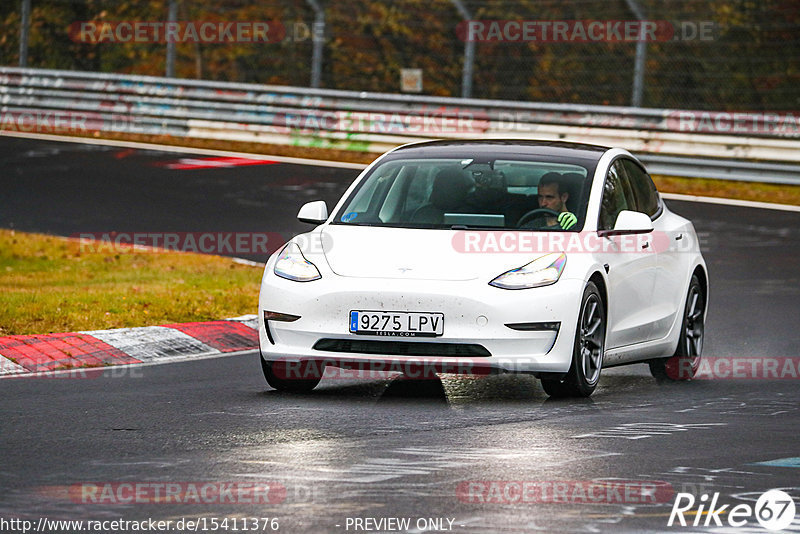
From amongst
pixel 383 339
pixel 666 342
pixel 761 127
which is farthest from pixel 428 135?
pixel 383 339

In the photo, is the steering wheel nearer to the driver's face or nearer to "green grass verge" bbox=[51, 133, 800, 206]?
the driver's face

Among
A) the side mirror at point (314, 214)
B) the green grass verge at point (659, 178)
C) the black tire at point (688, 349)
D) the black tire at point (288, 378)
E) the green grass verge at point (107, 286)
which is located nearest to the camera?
the black tire at point (288, 378)

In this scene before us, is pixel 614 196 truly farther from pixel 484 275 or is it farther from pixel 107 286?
pixel 107 286

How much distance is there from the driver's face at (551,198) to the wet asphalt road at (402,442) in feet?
3.64

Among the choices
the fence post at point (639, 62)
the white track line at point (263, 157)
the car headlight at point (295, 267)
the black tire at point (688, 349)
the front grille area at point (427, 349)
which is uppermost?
the fence post at point (639, 62)

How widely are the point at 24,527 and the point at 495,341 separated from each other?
3.68 meters

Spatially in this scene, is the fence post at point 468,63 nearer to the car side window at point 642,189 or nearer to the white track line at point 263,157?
the white track line at point 263,157

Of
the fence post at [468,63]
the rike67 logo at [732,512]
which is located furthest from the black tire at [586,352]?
the fence post at [468,63]

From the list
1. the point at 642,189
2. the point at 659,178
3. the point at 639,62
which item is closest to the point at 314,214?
the point at 642,189

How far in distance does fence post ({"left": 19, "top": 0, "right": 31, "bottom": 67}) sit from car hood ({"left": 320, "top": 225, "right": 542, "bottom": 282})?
1955 centimetres

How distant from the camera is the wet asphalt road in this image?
20.0 ft

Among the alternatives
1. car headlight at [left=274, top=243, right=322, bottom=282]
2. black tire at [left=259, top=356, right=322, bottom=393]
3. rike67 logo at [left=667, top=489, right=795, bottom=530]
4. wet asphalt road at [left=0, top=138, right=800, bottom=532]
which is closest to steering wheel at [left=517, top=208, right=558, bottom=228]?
wet asphalt road at [left=0, top=138, right=800, bottom=532]

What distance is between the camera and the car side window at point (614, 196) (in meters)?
9.92

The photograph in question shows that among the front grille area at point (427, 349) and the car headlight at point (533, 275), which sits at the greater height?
the car headlight at point (533, 275)
